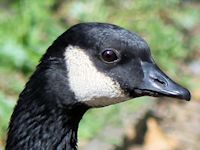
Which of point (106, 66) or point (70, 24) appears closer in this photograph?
point (106, 66)

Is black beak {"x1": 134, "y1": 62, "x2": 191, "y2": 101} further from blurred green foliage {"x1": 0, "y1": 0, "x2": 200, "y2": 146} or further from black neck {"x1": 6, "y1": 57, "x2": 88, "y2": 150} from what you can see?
blurred green foliage {"x1": 0, "y1": 0, "x2": 200, "y2": 146}

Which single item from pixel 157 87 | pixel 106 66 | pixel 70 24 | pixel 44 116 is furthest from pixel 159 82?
pixel 70 24

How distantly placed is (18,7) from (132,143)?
1.73m

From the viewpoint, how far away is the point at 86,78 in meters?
3.67

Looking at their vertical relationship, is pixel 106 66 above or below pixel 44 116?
above

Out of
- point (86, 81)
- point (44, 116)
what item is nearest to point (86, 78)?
point (86, 81)

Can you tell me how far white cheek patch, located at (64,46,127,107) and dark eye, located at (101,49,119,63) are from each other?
74mm

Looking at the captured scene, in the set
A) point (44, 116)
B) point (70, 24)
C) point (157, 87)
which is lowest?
point (44, 116)

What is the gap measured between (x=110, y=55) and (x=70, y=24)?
12.9ft

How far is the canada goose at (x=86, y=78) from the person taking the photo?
3650mm

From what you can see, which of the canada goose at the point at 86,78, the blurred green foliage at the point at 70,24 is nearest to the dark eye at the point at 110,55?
the canada goose at the point at 86,78

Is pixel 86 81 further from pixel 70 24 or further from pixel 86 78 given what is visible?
pixel 70 24

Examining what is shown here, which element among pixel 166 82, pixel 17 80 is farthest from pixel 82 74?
pixel 17 80

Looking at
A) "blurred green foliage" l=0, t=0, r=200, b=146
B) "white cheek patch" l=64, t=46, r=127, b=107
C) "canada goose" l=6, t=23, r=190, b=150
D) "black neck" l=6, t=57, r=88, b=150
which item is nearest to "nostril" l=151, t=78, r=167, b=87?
"canada goose" l=6, t=23, r=190, b=150
